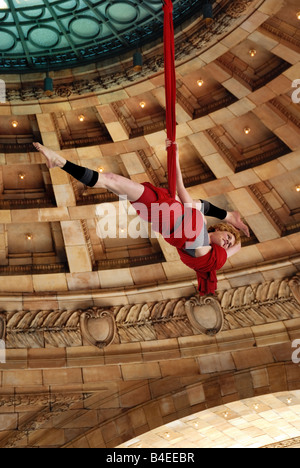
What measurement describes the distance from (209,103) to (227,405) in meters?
8.02

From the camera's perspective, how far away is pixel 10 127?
17375 millimetres

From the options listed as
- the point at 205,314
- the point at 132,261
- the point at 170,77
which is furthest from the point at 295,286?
the point at 170,77

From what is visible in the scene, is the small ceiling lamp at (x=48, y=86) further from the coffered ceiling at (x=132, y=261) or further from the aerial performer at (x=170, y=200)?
the aerial performer at (x=170, y=200)

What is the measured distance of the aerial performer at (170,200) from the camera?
30.6 ft

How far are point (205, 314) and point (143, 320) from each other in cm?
180

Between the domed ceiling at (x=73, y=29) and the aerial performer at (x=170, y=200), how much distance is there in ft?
18.1

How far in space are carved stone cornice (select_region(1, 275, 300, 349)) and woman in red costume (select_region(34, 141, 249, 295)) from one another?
7.66m

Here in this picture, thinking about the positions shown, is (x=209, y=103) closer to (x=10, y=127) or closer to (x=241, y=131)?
(x=241, y=131)
